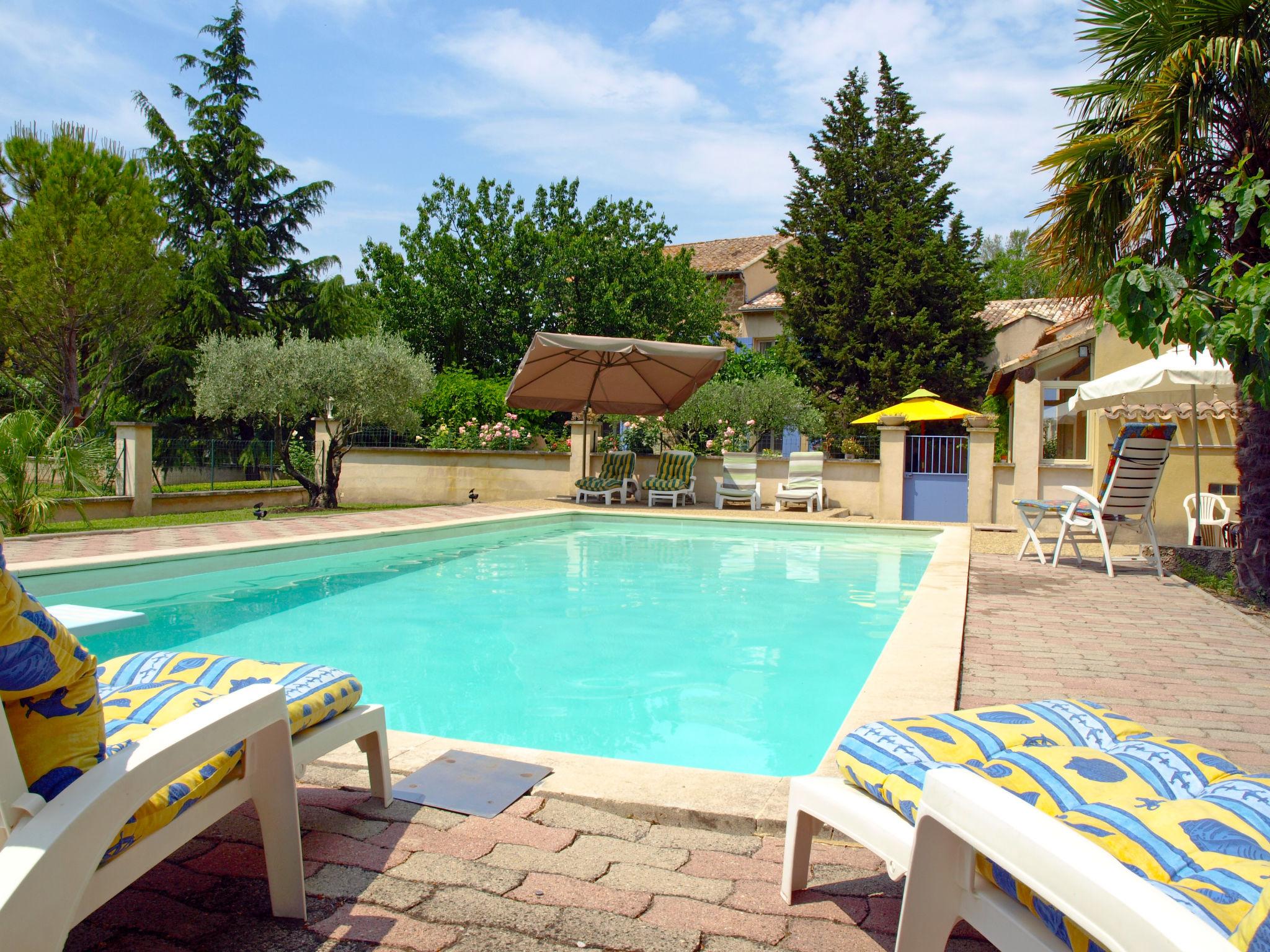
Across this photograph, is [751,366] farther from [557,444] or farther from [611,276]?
[557,444]

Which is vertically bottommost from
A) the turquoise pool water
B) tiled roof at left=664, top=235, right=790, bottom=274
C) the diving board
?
the turquoise pool water

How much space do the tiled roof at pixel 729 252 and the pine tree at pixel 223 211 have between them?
14.6 meters

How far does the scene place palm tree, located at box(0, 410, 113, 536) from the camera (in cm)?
942

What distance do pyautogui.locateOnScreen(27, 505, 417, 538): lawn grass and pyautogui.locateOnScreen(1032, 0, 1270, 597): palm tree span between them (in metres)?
10.7

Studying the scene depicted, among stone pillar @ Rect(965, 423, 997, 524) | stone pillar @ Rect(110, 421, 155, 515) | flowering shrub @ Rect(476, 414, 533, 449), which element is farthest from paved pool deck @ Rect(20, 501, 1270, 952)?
flowering shrub @ Rect(476, 414, 533, 449)

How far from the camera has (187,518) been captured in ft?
41.1

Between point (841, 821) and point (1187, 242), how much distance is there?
5.97m

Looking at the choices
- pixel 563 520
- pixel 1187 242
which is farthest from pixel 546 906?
pixel 563 520

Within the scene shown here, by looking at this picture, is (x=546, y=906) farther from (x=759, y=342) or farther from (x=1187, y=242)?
(x=759, y=342)

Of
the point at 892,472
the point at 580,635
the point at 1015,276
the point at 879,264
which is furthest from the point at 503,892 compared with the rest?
the point at 1015,276

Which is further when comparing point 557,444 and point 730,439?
A: point 557,444

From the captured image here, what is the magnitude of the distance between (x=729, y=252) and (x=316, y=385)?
2388 cm

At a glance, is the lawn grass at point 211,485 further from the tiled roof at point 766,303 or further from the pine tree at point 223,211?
the tiled roof at point 766,303

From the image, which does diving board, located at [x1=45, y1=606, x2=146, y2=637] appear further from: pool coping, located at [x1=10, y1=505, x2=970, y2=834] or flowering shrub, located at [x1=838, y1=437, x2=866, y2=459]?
flowering shrub, located at [x1=838, y1=437, x2=866, y2=459]
